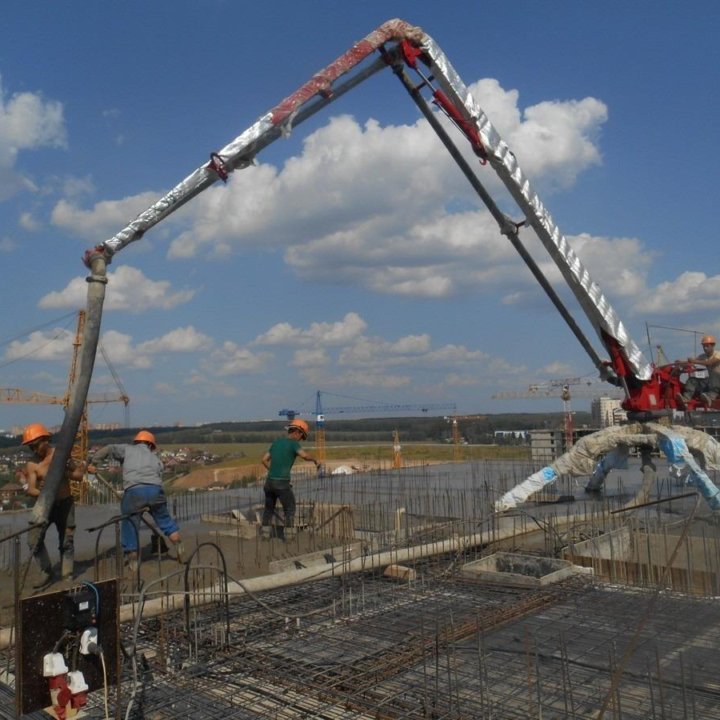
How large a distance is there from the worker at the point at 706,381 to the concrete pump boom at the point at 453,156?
60 centimetres

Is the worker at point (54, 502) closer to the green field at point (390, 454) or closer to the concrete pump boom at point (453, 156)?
the concrete pump boom at point (453, 156)

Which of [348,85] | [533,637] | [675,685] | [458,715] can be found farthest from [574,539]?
[348,85]

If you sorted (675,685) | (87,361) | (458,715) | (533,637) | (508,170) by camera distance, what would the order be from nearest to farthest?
(458,715) → (675,685) → (533,637) → (87,361) → (508,170)

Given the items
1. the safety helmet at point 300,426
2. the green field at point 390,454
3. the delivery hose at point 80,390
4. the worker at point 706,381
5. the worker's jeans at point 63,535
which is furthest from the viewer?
the green field at point 390,454

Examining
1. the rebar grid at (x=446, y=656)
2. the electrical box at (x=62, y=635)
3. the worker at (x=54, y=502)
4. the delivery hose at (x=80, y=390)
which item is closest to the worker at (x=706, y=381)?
the rebar grid at (x=446, y=656)

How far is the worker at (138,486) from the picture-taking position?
20.2 feet

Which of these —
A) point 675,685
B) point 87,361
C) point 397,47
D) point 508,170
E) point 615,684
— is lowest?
point 675,685

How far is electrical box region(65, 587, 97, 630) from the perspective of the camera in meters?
2.76

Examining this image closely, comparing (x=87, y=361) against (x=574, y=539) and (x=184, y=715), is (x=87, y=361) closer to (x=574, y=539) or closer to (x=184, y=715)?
(x=184, y=715)

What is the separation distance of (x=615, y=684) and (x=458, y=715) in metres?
0.77

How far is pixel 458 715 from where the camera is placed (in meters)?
3.07

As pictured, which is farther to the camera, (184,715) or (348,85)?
(348,85)

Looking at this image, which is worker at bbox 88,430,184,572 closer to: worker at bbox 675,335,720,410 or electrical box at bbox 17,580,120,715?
electrical box at bbox 17,580,120,715

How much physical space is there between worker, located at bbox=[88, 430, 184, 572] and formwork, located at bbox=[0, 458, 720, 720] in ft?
2.32
